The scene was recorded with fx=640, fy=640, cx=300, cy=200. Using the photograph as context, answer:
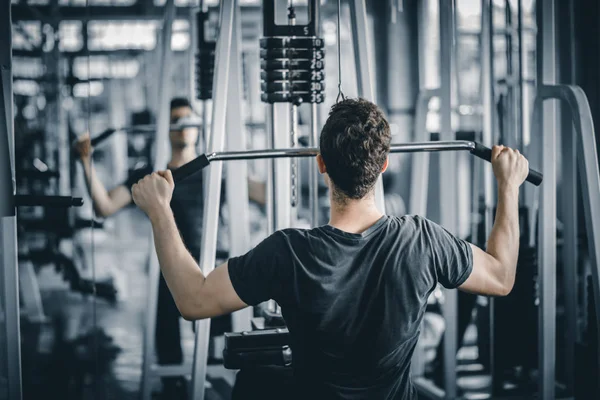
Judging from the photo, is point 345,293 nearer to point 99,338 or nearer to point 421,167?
point 421,167

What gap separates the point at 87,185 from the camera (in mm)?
3420

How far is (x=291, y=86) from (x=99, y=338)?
2619mm

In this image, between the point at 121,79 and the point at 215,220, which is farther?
the point at 121,79

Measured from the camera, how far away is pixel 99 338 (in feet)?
13.4

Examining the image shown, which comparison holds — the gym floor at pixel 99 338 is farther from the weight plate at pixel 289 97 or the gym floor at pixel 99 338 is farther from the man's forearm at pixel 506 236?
the man's forearm at pixel 506 236

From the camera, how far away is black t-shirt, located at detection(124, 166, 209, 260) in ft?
11.7

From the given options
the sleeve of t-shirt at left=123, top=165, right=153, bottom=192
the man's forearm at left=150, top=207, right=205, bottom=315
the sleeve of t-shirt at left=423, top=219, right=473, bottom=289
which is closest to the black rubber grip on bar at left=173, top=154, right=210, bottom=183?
the man's forearm at left=150, top=207, right=205, bottom=315

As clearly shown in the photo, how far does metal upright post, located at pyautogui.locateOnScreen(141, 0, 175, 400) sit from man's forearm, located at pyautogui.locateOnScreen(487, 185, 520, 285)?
6.29 feet

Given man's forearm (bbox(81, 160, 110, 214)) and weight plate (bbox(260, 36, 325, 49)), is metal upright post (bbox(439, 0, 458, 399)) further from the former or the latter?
man's forearm (bbox(81, 160, 110, 214))

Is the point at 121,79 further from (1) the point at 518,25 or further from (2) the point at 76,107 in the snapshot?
(1) the point at 518,25

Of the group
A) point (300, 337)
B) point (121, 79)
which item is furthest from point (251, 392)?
point (121, 79)

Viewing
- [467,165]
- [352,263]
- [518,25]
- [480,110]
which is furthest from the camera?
[467,165]

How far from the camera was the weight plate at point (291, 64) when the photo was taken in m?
2.14

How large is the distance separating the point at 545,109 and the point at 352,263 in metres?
1.78
